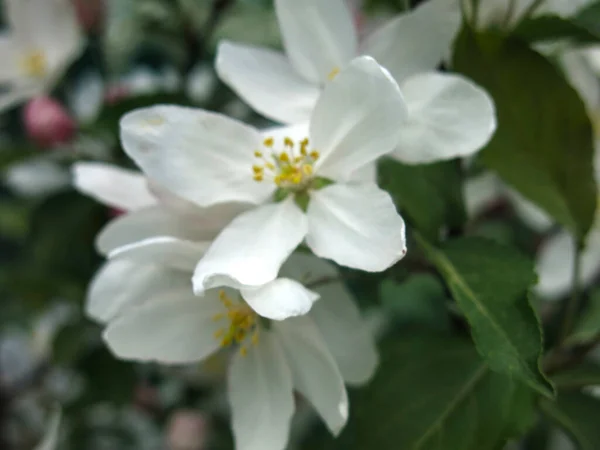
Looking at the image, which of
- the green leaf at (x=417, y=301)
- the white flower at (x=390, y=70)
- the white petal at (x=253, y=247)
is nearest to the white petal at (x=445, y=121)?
the white flower at (x=390, y=70)

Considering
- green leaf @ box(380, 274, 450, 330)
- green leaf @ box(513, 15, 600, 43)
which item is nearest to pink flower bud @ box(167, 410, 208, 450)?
green leaf @ box(380, 274, 450, 330)

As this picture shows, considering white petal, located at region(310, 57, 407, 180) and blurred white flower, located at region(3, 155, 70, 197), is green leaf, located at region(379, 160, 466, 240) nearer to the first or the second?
white petal, located at region(310, 57, 407, 180)

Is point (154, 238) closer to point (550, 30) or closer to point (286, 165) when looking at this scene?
point (286, 165)

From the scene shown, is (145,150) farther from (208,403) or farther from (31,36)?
(208,403)

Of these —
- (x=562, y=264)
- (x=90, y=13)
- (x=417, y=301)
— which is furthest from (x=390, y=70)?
(x=90, y=13)

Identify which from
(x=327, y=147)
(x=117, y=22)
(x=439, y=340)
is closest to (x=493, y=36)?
(x=327, y=147)

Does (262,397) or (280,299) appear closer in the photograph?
(280,299)

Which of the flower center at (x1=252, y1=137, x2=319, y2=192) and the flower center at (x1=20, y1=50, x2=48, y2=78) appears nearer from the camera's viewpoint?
the flower center at (x1=252, y1=137, x2=319, y2=192)
